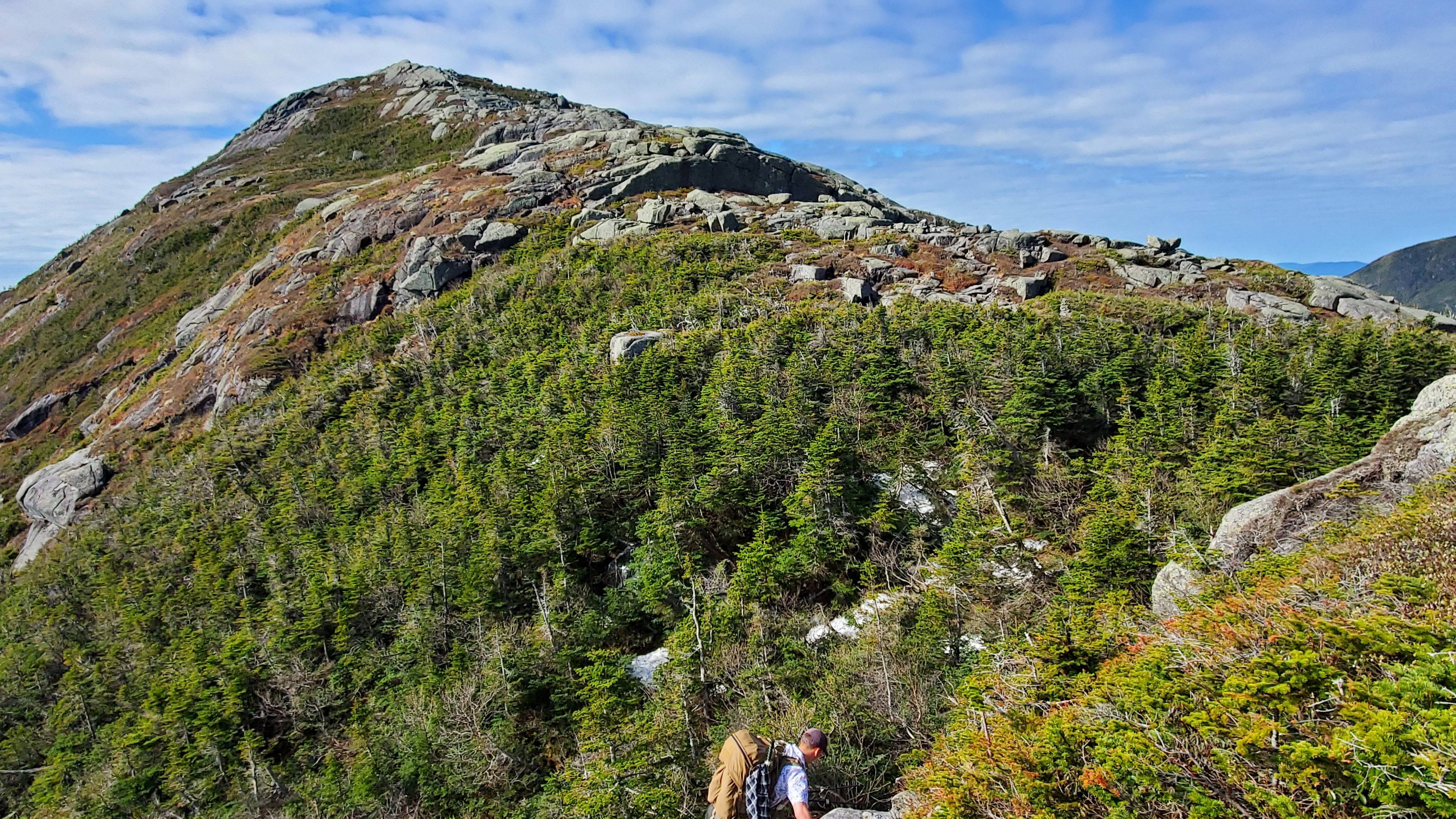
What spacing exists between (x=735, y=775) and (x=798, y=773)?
680 mm

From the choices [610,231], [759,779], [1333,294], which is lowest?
[759,779]

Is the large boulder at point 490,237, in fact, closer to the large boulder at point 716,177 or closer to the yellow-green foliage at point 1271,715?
the large boulder at point 716,177

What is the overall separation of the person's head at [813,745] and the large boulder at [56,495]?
7017 centimetres

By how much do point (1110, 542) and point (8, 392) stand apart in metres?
118

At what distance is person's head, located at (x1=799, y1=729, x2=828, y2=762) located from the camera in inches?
262

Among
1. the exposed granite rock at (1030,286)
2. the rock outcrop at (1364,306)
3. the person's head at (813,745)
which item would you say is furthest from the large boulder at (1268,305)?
the person's head at (813,745)

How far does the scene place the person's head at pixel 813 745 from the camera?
6664mm

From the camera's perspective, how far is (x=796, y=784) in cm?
649

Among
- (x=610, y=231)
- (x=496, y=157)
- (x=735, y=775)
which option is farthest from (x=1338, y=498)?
(x=496, y=157)

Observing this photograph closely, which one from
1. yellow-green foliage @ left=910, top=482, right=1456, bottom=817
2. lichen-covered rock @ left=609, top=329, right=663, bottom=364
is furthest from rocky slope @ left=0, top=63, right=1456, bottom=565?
yellow-green foliage @ left=910, top=482, right=1456, bottom=817

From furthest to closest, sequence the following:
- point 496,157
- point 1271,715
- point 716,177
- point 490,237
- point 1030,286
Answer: point 496,157 → point 716,177 → point 490,237 → point 1030,286 → point 1271,715

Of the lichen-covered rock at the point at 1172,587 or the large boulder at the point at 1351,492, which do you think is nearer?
the large boulder at the point at 1351,492

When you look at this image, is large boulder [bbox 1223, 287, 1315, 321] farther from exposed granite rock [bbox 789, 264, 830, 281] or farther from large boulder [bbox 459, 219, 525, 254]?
large boulder [bbox 459, 219, 525, 254]

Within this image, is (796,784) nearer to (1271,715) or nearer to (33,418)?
(1271,715)
